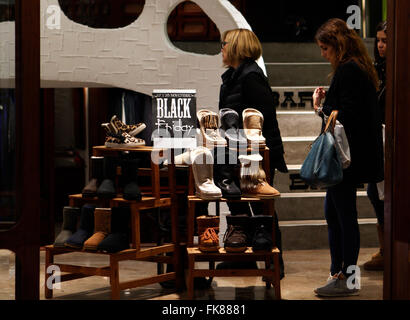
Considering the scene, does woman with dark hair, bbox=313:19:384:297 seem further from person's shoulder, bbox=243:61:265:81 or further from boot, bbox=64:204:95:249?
boot, bbox=64:204:95:249

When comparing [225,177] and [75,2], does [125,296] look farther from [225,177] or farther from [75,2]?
[75,2]

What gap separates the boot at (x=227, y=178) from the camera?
170 inches

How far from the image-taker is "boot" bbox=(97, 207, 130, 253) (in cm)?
430

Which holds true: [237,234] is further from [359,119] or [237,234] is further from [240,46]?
[240,46]

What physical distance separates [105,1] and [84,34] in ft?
10.5

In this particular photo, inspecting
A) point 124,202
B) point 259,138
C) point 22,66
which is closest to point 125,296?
point 124,202

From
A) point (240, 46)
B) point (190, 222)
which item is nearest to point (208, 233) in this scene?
point (190, 222)

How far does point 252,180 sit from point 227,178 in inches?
5.8

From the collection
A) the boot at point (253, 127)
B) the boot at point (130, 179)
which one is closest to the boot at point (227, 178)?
the boot at point (253, 127)

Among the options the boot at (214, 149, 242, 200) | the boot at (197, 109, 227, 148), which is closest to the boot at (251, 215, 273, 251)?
the boot at (214, 149, 242, 200)

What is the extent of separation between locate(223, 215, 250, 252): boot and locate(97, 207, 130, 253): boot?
0.58 metres

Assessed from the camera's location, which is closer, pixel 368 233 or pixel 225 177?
pixel 225 177

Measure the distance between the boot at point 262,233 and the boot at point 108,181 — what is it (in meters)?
0.85
